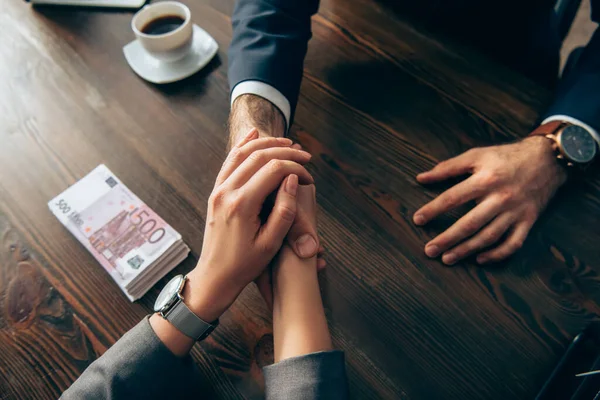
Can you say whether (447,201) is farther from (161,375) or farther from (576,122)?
(161,375)

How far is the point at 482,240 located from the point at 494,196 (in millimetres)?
105

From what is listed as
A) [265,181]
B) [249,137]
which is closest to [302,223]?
[265,181]

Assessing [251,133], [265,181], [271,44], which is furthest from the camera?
[271,44]

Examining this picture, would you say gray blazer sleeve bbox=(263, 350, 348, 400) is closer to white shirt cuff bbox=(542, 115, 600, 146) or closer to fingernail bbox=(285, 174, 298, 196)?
fingernail bbox=(285, 174, 298, 196)

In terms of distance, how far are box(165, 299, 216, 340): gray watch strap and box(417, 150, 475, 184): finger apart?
54 centimetres

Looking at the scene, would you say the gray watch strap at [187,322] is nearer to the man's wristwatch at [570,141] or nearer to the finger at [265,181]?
the finger at [265,181]

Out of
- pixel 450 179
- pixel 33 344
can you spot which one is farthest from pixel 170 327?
pixel 450 179

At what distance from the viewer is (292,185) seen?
2.51 feet

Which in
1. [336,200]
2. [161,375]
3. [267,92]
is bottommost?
[161,375]

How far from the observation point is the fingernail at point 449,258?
81 centimetres

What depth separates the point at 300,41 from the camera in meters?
1.00

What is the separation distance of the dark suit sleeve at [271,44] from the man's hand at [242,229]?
0.26 metres

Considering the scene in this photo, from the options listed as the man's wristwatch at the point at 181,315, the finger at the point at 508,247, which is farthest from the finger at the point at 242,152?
the finger at the point at 508,247

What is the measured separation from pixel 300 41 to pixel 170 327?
712mm
